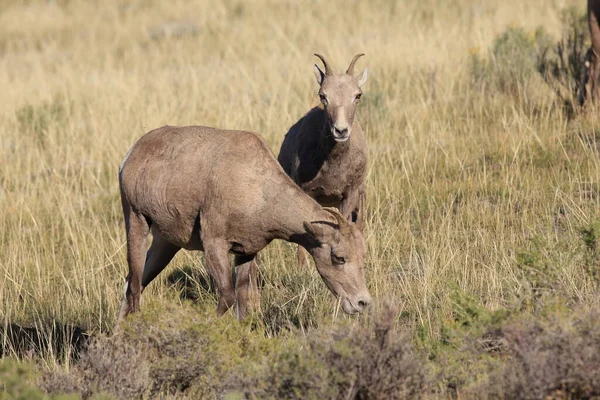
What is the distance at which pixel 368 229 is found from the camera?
8617 millimetres

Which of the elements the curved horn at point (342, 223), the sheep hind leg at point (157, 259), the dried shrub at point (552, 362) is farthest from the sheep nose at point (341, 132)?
the dried shrub at point (552, 362)

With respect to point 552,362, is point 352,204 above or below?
below

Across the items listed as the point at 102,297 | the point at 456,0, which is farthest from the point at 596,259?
the point at 456,0

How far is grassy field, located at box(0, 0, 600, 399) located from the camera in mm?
5191

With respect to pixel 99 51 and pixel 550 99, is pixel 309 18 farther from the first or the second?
pixel 550 99

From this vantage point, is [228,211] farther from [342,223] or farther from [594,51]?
[594,51]

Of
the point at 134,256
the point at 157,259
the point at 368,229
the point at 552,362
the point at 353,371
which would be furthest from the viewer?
the point at 368,229

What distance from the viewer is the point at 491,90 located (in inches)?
468

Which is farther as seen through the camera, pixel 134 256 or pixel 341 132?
pixel 341 132

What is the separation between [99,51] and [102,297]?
13225 millimetres

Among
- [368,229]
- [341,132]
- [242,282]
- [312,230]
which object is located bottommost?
[368,229]

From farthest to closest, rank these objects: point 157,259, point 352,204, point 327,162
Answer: point 352,204, point 327,162, point 157,259

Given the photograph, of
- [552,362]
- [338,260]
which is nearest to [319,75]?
[338,260]

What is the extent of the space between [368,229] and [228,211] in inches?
98.5
